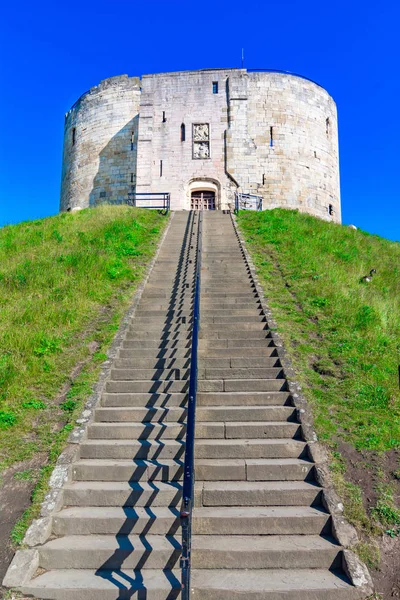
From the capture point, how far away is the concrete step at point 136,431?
4953 mm

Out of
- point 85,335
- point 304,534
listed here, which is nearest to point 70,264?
point 85,335

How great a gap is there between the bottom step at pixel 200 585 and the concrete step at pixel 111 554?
2.6 inches

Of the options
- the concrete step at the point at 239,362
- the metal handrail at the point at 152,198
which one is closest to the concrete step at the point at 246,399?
the concrete step at the point at 239,362

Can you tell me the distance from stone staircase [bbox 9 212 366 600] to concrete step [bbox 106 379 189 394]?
0.01 meters

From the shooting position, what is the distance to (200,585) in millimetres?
3426

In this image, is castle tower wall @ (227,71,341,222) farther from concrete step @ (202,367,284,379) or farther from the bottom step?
the bottom step

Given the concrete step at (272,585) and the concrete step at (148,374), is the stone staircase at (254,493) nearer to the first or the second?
the concrete step at (272,585)

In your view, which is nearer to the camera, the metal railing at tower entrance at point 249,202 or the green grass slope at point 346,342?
the green grass slope at point 346,342

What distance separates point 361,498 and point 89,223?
37.6ft

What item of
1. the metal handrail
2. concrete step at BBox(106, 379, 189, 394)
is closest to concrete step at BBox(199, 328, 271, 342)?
concrete step at BBox(106, 379, 189, 394)

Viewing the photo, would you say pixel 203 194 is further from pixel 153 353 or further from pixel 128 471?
pixel 128 471

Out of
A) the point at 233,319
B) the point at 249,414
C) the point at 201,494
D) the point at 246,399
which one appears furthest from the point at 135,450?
the point at 233,319

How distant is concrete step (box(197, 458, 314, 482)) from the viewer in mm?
4465

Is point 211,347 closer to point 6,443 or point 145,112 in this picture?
point 6,443
